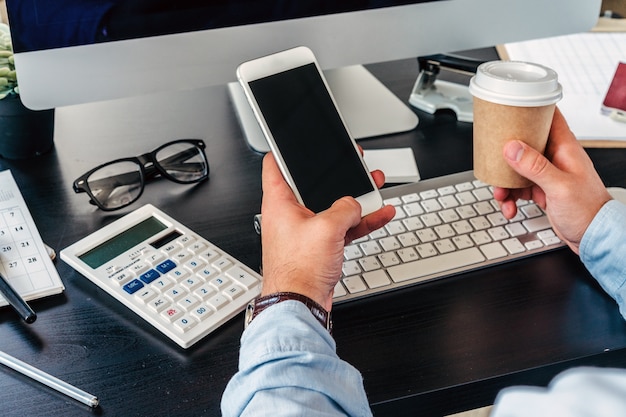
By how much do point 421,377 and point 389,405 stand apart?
0.12ft

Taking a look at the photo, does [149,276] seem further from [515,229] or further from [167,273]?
[515,229]

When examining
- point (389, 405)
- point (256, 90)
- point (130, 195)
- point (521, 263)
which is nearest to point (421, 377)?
point (389, 405)

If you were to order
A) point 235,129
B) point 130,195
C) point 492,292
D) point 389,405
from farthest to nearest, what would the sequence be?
1. point 235,129
2. point 130,195
3. point 492,292
4. point 389,405

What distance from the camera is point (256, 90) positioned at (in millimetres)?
670

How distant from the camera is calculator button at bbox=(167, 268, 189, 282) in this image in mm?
659

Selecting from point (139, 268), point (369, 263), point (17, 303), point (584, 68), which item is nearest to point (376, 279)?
point (369, 263)

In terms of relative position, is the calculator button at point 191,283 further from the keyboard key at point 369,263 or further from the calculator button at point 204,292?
the keyboard key at point 369,263

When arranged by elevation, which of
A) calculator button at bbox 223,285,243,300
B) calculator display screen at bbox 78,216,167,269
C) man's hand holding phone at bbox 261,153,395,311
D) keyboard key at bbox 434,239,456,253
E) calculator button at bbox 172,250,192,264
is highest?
man's hand holding phone at bbox 261,153,395,311

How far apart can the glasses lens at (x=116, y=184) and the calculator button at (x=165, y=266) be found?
0.48ft

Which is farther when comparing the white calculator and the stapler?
the stapler

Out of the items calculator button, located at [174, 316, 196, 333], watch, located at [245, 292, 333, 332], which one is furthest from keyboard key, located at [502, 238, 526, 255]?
calculator button, located at [174, 316, 196, 333]

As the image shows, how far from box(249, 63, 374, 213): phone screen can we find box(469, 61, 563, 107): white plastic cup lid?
0.46ft

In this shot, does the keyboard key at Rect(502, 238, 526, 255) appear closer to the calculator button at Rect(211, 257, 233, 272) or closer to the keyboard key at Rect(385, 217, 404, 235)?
the keyboard key at Rect(385, 217, 404, 235)

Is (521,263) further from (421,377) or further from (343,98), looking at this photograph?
(343,98)
